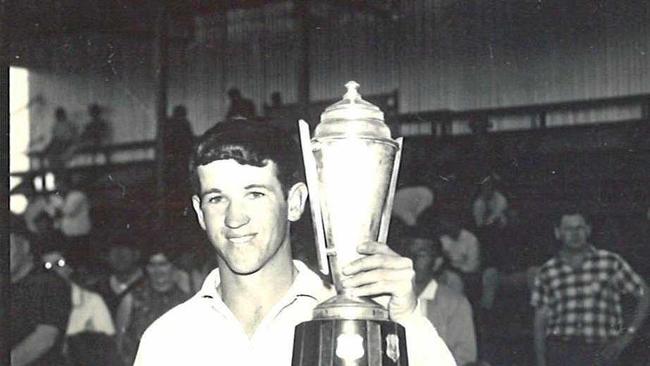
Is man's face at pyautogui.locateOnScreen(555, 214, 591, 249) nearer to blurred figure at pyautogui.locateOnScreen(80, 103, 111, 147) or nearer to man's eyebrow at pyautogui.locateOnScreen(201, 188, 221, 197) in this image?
man's eyebrow at pyautogui.locateOnScreen(201, 188, 221, 197)

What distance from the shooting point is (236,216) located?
8.30ft

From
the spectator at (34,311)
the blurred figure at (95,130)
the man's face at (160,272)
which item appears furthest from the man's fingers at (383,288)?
the blurred figure at (95,130)

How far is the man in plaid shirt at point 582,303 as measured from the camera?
500cm

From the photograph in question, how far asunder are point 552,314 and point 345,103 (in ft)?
10.1

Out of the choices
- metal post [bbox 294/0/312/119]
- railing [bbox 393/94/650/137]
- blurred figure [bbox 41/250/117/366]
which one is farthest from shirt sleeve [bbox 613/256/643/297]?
blurred figure [bbox 41/250/117/366]

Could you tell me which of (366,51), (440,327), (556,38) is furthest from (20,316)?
(556,38)

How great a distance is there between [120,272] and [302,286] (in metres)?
3.42

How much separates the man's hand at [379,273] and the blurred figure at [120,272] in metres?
3.47

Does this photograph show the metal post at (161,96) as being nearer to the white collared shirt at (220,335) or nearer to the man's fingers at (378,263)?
the white collared shirt at (220,335)

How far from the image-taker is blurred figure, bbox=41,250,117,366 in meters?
5.44

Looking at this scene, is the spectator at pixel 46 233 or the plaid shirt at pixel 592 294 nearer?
the plaid shirt at pixel 592 294

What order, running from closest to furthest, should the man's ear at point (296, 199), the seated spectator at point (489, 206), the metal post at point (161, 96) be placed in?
the man's ear at point (296, 199) < the seated spectator at point (489, 206) < the metal post at point (161, 96)

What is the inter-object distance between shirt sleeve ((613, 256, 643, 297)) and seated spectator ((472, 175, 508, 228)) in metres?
1.07

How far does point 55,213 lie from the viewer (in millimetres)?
6480
